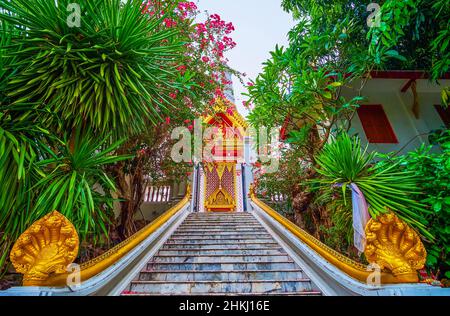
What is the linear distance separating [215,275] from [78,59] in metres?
2.40

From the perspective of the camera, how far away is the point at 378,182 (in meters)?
1.73

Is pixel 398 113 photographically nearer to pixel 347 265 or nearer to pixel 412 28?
pixel 412 28

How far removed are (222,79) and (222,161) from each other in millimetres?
5881

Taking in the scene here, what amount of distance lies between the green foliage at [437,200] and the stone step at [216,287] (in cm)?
110

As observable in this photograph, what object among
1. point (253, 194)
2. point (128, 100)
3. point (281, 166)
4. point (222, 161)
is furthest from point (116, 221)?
point (222, 161)

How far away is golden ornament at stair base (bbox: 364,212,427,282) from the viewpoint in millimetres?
1433

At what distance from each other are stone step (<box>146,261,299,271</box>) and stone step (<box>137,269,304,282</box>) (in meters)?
0.14

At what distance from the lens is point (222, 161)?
945 cm

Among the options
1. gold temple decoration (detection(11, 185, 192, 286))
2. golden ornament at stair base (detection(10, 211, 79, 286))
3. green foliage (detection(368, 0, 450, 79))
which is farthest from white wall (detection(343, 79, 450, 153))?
golden ornament at stair base (detection(10, 211, 79, 286))

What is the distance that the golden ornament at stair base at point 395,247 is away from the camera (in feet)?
4.70

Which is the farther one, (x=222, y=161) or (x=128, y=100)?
(x=222, y=161)

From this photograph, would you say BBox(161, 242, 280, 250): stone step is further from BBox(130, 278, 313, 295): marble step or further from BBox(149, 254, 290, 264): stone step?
BBox(130, 278, 313, 295): marble step
